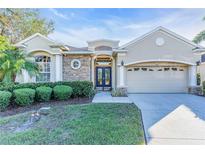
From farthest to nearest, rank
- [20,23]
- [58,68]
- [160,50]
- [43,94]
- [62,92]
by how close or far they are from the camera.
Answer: [20,23] → [58,68] → [160,50] → [62,92] → [43,94]

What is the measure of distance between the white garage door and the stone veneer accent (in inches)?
137

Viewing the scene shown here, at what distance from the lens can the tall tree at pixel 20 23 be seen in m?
18.4

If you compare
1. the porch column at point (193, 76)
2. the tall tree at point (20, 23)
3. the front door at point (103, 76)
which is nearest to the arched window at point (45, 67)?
the front door at point (103, 76)

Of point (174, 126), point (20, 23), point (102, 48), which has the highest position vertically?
point (20, 23)

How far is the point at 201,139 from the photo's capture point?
16.3ft

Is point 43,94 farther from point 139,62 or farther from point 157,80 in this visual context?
point 157,80

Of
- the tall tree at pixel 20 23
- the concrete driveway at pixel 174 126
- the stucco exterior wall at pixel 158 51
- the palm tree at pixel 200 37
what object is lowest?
the concrete driveway at pixel 174 126

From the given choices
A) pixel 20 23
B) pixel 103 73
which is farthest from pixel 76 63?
pixel 20 23

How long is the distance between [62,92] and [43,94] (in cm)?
109

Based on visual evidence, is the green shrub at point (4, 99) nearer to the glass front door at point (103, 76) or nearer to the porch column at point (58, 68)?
the porch column at point (58, 68)

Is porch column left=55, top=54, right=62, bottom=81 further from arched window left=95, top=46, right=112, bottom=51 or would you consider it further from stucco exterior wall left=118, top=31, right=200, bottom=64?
stucco exterior wall left=118, top=31, right=200, bottom=64

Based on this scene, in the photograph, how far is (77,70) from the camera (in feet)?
47.3

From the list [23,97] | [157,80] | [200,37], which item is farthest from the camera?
[200,37]

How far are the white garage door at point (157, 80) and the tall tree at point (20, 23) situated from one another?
13.5 meters
